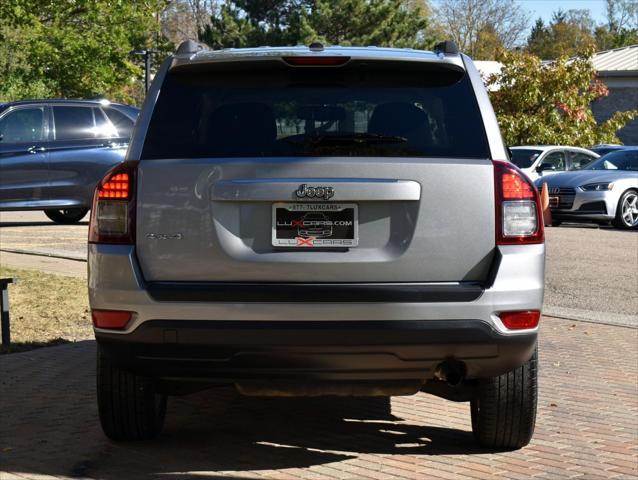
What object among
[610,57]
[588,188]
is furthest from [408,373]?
[610,57]

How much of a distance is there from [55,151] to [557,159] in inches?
451

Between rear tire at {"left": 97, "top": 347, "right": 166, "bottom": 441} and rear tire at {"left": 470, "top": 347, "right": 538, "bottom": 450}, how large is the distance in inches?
60.6

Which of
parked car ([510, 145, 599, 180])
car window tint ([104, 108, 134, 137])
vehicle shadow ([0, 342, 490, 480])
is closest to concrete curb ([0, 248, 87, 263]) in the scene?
car window tint ([104, 108, 134, 137])

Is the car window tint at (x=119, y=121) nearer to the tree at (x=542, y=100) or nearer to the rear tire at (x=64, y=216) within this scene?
the rear tire at (x=64, y=216)

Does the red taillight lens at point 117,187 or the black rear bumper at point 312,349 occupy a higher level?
the red taillight lens at point 117,187

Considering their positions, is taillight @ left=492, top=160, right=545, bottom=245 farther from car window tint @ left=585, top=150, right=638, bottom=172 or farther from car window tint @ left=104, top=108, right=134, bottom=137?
car window tint @ left=585, top=150, right=638, bottom=172

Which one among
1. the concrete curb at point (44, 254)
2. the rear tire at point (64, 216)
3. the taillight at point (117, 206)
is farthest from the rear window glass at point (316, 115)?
the rear tire at point (64, 216)

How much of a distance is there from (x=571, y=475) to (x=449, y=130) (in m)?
1.70

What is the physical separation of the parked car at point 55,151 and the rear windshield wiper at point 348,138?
12.6 metres

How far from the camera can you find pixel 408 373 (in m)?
4.79

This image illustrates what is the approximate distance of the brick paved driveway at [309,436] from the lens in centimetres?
526

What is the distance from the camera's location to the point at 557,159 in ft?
80.1

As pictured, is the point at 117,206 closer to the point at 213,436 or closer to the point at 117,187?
the point at 117,187

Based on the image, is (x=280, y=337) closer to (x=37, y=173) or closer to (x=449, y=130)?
(x=449, y=130)
